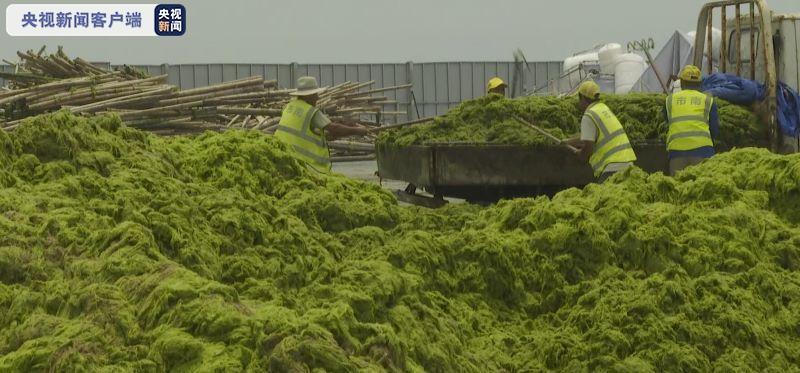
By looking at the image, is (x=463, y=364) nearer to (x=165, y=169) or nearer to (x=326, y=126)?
(x=165, y=169)

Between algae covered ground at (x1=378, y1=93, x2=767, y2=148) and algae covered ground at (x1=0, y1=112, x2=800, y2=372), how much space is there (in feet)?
Answer: 9.54

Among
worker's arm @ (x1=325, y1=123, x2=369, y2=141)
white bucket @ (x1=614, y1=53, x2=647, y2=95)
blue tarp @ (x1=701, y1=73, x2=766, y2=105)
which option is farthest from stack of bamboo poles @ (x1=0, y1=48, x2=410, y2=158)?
blue tarp @ (x1=701, y1=73, x2=766, y2=105)

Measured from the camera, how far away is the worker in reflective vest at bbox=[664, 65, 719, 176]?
397 inches

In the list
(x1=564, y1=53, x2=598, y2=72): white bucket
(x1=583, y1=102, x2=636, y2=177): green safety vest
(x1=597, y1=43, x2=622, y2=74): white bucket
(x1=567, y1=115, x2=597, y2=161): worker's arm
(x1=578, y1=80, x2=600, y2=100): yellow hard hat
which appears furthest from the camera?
(x1=564, y1=53, x2=598, y2=72): white bucket

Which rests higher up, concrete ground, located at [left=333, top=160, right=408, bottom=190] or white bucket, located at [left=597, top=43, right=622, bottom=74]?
white bucket, located at [left=597, top=43, right=622, bottom=74]

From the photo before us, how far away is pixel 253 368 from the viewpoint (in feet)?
14.5

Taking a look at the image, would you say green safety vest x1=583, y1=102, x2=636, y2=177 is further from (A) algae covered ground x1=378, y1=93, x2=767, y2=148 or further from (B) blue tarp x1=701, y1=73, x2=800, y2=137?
(B) blue tarp x1=701, y1=73, x2=800, y2=137

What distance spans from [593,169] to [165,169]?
4407 millimetres

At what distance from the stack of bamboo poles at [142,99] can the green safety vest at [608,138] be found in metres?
6.70

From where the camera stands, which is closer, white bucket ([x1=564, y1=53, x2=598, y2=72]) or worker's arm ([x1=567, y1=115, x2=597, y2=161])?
worker's arm ([x1=567, y1=115, x2=597, y2=161])

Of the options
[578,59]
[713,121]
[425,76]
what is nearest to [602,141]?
[713,121]

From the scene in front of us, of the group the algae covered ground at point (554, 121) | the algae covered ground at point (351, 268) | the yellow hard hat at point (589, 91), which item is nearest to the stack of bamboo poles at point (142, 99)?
the algae covered ground at point (554, 121)

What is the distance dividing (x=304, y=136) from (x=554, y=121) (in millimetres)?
2468

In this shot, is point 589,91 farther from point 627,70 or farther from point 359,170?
point 627,70
